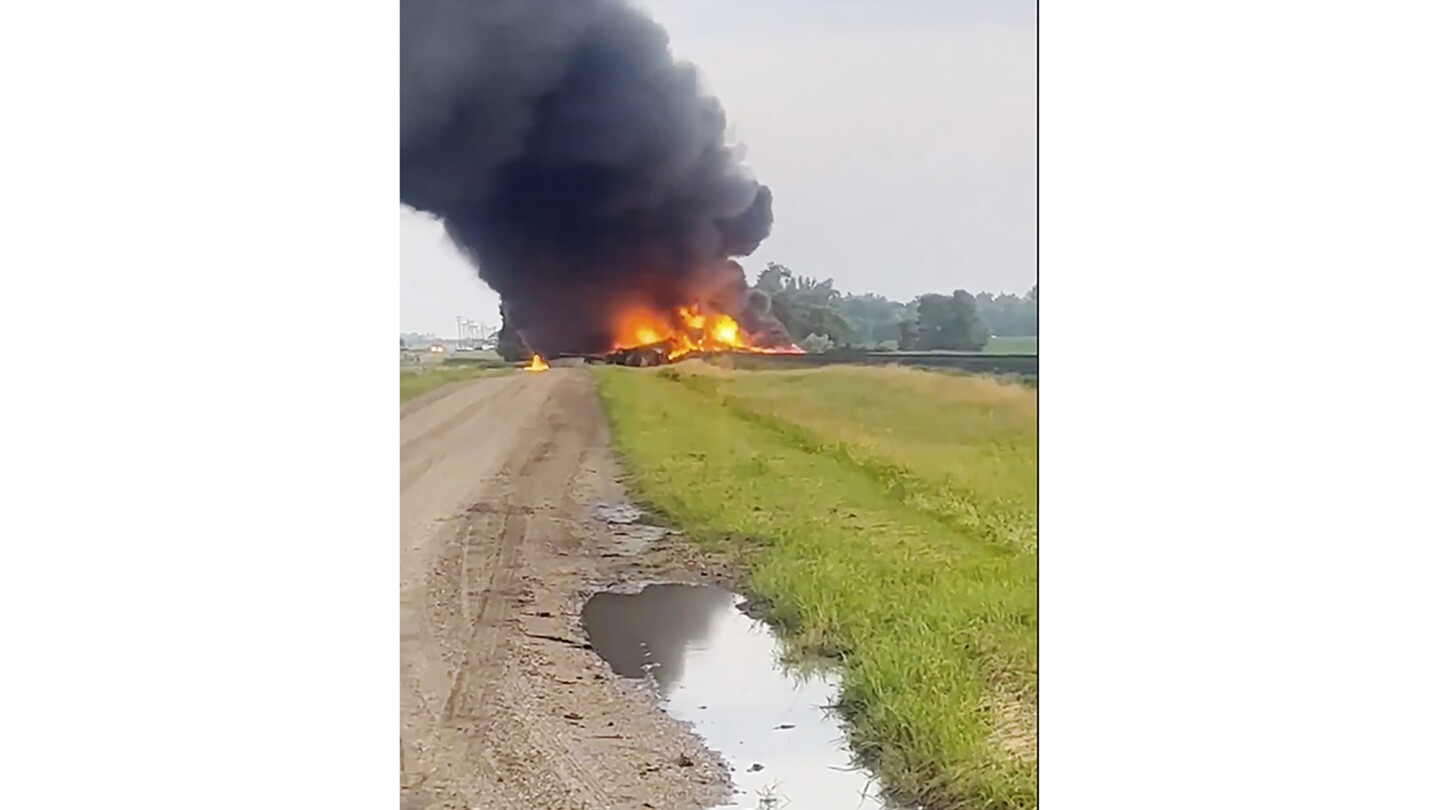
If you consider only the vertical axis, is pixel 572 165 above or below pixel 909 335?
above

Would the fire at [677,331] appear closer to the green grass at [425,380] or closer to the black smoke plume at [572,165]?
the black smoke plume at [572,165]

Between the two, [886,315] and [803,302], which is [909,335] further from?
[803,302]

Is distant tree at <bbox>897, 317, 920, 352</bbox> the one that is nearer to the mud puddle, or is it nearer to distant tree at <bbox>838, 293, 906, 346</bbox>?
distant tree at <bbox>838, 293, 906, 346</bbox>

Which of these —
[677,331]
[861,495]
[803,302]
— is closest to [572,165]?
[677,331]
